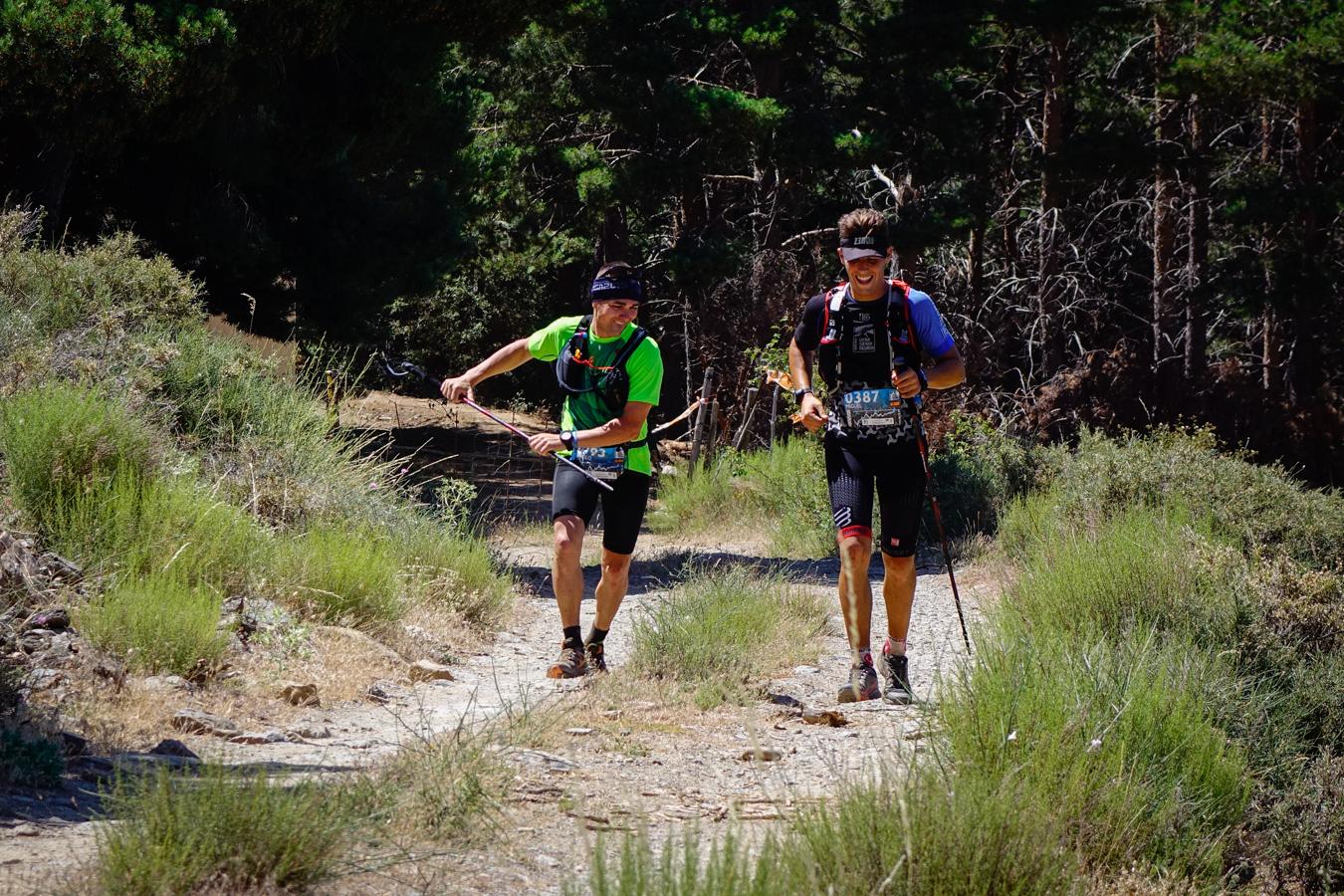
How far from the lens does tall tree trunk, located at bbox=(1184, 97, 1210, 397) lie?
19.1 metres

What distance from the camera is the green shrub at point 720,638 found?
621 centimetres

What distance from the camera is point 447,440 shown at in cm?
2125

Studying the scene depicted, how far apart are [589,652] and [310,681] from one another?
138 centimetres

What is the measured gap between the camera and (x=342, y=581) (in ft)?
22.6

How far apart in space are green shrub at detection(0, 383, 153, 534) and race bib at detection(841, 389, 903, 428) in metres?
3.45

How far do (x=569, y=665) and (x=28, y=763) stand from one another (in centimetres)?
278

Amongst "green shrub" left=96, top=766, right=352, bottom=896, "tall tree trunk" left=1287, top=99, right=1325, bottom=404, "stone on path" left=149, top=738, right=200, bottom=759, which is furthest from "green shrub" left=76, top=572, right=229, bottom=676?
"tall tree trunk" left=1287, top=99, right=1325, bottom=404

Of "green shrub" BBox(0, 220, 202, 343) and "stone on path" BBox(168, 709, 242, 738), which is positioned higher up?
"green shrub" BBox(0, 220, 202, 343)

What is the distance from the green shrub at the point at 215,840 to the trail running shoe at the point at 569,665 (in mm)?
3067

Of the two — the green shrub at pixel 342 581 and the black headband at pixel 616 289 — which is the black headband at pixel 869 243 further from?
the green shrub at pixel 342 581

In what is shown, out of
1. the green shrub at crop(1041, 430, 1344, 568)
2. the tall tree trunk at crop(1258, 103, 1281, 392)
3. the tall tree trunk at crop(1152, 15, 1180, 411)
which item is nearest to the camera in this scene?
the green shrub at crop(1041, 430, 1344, 568)

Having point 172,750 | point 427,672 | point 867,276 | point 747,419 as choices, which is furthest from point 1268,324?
point 172,750

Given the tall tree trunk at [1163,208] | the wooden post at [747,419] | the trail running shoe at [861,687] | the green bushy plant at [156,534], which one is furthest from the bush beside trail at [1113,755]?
the tall tree trunk at [1163,208]

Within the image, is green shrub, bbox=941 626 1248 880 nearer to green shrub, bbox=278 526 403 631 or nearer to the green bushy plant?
green shrub, bbox=278 526 403 631
